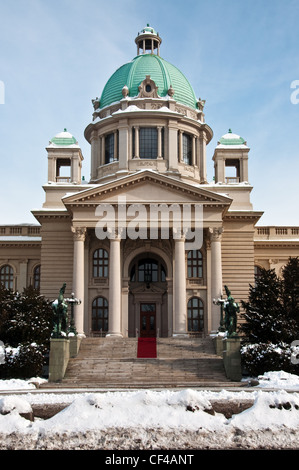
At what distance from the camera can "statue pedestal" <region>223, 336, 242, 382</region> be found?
35031mm

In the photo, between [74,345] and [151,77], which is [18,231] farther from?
[74,345]

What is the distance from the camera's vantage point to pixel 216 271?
Answer: 47094 mm

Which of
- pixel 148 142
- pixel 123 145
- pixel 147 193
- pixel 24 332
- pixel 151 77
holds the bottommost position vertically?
pixel 24 332

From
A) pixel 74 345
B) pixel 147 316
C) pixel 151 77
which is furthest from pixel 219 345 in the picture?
pixel 151 77

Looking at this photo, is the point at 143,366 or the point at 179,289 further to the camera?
the point at 179,289

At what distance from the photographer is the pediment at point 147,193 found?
154 feet

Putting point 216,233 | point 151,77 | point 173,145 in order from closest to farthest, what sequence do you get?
point 216,233 < point 173,145 < point 151,77

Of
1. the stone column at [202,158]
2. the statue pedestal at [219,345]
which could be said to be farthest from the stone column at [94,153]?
the statue pedestal at [219,345]

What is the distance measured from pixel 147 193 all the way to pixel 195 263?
7011 mm

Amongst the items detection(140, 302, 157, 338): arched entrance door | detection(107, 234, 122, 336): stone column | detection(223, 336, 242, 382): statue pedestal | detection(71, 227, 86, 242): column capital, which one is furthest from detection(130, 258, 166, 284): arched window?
detection(223, 336, 242, 382): statue pedestal

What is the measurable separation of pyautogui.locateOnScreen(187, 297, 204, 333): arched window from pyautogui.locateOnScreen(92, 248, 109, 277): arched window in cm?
693

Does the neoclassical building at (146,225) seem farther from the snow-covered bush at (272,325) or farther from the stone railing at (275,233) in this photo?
the snow-covered bush at (272,325)

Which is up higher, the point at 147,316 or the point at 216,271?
the point at 216,271

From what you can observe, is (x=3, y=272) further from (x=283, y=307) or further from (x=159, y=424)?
(x=159, y=424)
